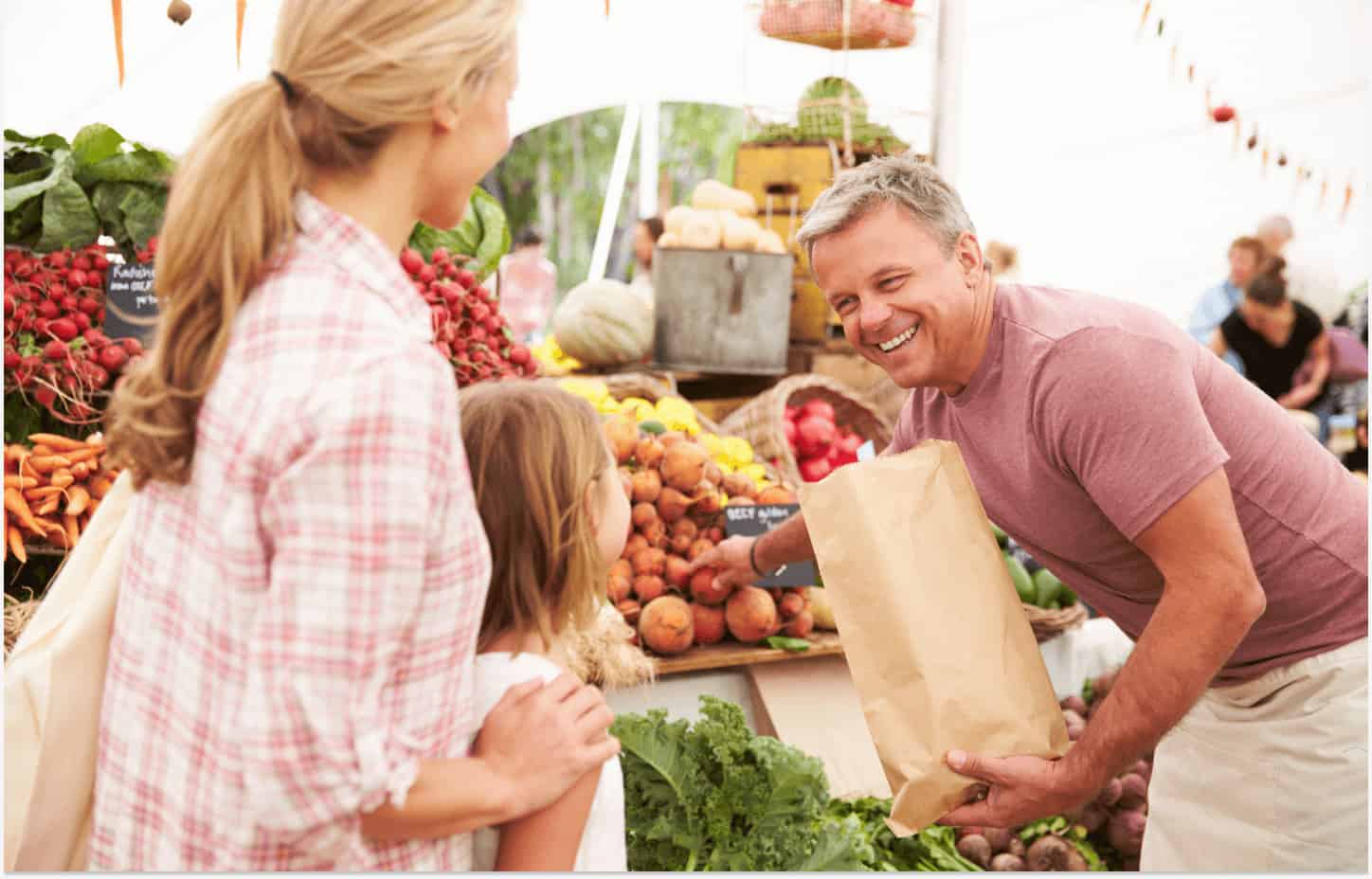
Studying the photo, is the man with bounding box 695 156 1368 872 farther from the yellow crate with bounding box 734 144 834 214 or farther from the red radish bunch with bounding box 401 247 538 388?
the yellow crate with bounding box 734 144 834 214

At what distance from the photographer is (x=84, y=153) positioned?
2.69 meters

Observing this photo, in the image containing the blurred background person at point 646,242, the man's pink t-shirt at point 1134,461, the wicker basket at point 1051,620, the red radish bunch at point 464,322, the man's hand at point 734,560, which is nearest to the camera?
the man's pink t-shirt at point 1134,461

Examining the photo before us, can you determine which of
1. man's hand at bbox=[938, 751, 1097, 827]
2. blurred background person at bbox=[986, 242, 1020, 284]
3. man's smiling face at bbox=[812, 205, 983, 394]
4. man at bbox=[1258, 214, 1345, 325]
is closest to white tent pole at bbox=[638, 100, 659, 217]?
blurred background person at bbox=[986, 242, 1020, 284]

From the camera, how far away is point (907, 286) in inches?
69.7

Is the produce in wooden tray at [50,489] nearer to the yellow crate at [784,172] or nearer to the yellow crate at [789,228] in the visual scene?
the yellow crate at [789,228]

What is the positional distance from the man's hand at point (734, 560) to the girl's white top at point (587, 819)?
3.81ft

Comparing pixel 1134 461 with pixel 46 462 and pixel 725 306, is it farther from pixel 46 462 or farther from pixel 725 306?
pixel 725 306

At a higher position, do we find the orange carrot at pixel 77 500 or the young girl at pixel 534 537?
the young girl at pixel 534 537

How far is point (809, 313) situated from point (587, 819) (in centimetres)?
347

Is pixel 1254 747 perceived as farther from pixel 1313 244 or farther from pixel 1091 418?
pixel 1313 244

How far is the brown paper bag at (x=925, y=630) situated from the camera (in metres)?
1.61

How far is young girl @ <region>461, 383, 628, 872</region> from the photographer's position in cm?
127

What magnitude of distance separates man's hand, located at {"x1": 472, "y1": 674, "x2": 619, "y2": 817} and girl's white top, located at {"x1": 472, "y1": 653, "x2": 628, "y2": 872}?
3 centimetres

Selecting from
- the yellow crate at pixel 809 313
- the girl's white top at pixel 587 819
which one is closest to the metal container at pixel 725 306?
the yellow crate at pixel 809 313
